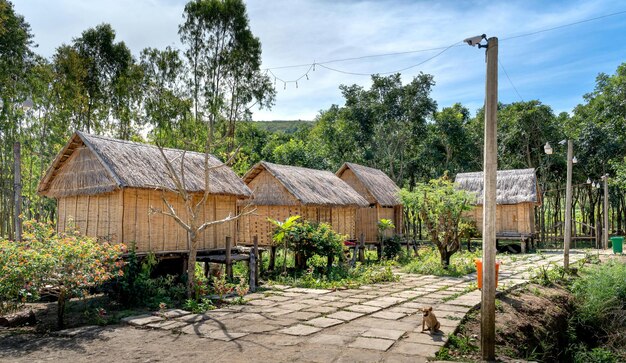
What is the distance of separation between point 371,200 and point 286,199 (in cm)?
560

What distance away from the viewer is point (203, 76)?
2347 cm

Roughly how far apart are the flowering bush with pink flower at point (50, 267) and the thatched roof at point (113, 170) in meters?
2.56

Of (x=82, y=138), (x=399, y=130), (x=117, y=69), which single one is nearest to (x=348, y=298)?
(x=82, y=138)

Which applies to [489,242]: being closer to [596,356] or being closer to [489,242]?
[489,242]

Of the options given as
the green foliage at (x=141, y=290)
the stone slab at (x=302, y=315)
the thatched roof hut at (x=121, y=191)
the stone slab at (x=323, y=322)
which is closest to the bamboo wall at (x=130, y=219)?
the thatched roof hut at (x=121, y=191)

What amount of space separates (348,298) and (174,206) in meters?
4.99

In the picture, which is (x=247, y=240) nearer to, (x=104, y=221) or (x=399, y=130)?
(x=104, y=221)

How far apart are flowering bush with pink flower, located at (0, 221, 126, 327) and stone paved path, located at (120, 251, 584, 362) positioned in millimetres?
1074

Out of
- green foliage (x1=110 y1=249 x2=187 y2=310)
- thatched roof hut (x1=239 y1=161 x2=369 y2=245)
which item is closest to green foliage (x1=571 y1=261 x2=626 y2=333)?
thatched roof hut (x1=239 y1=161 x2=369 y2=245)

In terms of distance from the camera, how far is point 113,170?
34.4 ft

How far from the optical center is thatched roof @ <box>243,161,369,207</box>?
15942 millimetres

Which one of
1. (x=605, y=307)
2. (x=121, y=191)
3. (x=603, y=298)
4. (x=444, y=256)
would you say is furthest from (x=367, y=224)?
(x=121, y=191)

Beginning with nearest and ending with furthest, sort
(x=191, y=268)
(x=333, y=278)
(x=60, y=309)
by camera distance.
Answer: (x=60, y=309) < (x=191, y=268) < (x=333, y=278)

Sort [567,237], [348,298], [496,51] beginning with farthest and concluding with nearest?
[567,237] → [348,298] → [496,51]
